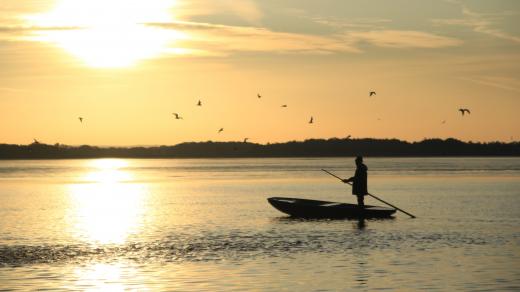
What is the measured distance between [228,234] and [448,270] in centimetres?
1378

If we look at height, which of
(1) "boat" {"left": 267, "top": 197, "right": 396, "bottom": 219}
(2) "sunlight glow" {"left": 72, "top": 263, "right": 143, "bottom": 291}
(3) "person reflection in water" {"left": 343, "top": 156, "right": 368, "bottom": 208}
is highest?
(3) "person reflection in water" {"left": 343, "top": 156, "right": 368, "bottom": 208}

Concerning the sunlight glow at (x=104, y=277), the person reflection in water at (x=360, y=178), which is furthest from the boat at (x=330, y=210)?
the sunlight glow at (x=104, y=277)

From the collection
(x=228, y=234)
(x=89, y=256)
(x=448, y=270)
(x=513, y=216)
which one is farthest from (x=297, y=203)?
(x=448, y=270)

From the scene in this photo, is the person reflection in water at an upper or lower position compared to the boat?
upper

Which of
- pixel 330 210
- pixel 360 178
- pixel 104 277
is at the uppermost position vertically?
pixel 360 178

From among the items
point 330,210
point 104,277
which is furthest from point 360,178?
point 104,277

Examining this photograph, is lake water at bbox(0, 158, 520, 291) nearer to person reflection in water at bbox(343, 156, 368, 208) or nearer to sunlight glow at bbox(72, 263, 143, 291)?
sunlight glow at bbox(72, 263, 143, 291)

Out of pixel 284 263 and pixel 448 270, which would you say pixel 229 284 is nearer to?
pixel 284 263

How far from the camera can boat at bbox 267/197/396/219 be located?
4109cm

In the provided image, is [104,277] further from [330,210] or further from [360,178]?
[330,210]

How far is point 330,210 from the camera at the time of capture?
1649 inches

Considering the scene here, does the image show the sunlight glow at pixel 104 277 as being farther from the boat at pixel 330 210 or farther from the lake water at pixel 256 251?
the boat at pixel 330 210

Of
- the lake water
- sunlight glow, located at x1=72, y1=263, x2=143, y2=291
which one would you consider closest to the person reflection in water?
the lake water

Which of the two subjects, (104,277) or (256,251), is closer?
(104,277)
